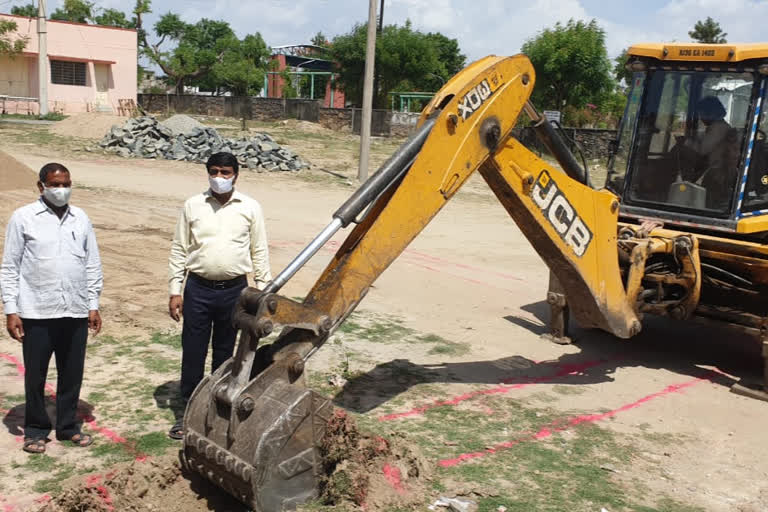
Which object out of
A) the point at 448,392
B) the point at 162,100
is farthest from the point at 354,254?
the point at 162,100

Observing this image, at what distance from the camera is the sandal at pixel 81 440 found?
5.00 m

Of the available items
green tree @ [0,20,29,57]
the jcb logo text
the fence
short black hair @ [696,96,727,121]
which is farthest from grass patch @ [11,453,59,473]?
green tree @ [0,20,29,57]

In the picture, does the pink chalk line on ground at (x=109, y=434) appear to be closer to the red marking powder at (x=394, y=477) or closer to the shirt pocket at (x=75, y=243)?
the shirt pocket at (x=75, y=243)

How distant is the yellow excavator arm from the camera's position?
4.15 metres

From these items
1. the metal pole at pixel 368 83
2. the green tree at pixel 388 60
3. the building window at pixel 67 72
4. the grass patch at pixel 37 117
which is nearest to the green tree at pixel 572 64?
the green tree at pixel 388 60

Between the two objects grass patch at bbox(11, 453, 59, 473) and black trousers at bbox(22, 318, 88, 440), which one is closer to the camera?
grass patch at bbox(11, 453, 59, 473)

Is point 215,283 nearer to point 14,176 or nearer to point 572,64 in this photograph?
point 14,176

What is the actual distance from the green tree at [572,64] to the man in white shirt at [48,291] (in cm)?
2893

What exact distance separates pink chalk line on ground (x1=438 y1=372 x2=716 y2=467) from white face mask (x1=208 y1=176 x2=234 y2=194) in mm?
2183

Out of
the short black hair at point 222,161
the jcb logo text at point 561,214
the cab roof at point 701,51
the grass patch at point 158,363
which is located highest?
the cab roof at point 701,51

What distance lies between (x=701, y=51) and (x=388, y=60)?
1505 inches

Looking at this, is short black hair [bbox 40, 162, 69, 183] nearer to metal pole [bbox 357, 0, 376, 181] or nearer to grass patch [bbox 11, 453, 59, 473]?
grass patch [bbox 11, 453, 59, 473]

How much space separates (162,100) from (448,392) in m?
45.4

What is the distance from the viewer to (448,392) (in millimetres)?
6461
